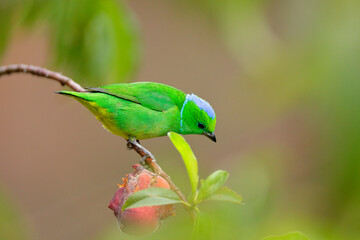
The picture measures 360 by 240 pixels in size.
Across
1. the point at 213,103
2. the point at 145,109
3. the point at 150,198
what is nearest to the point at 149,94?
the point at 145,109

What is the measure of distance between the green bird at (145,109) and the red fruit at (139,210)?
571mm

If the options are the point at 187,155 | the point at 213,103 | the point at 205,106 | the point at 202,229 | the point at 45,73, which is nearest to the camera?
the point at 202,229

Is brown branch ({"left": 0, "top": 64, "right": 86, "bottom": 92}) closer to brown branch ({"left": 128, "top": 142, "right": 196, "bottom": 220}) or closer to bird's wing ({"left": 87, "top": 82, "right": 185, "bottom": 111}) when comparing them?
bird's wing ({"left": 87, "top": 82, "right": 185, "bottom": 111})

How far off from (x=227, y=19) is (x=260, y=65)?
139 centimetres

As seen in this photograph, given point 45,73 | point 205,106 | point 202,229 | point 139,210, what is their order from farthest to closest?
point 205,106
point 45,73
point 139,210
point 202,229

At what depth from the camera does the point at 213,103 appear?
6.43m

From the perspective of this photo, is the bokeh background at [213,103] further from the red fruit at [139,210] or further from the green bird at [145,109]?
the green bird at [145,109]

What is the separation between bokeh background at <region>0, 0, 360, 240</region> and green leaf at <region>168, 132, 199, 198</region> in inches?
4.3

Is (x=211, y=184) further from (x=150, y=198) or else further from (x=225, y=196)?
(x=150, y=198)

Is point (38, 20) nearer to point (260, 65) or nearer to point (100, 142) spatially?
point (260, 65)

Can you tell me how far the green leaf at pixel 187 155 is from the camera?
123 centimetres

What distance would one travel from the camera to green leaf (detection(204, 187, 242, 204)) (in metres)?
1.26

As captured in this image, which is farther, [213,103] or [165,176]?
[213,103]

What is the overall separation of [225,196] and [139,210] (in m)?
0.29
